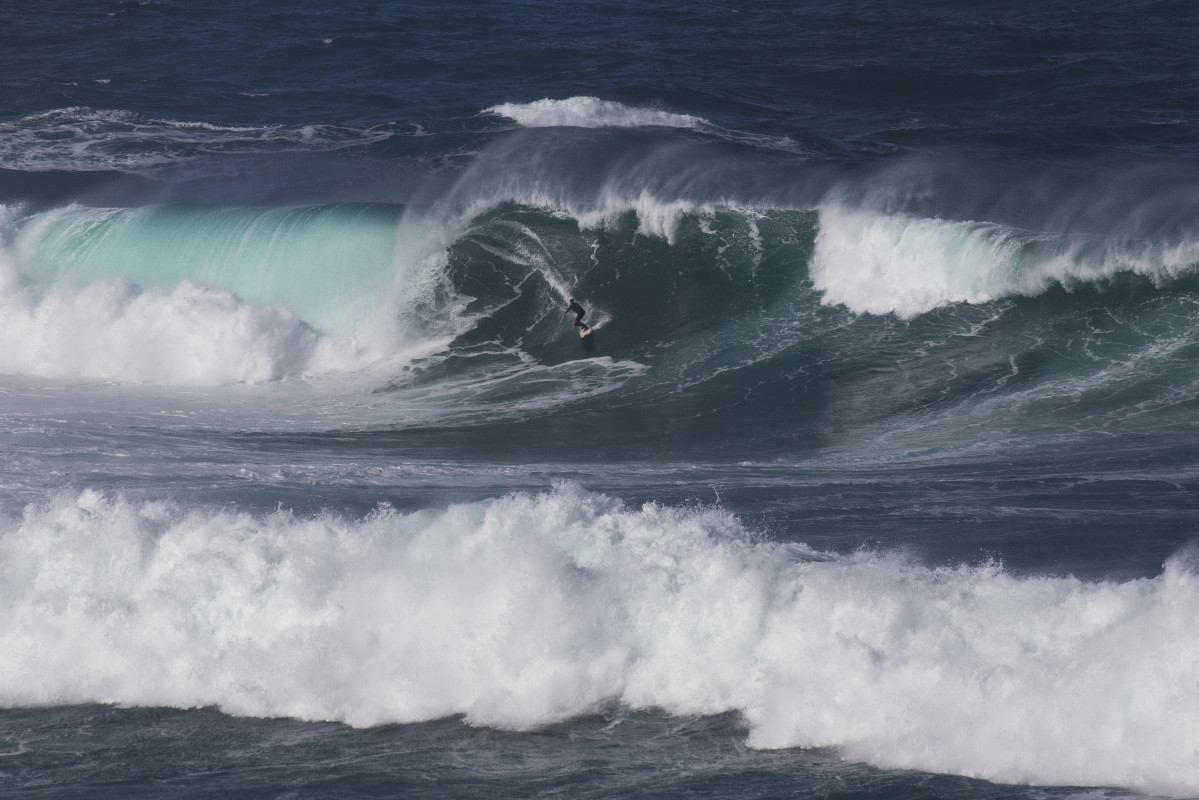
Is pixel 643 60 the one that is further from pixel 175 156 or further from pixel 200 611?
pixel 200 611

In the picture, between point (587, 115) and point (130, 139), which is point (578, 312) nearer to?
point (587, 115)

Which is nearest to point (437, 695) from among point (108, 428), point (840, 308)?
point (108, 428)

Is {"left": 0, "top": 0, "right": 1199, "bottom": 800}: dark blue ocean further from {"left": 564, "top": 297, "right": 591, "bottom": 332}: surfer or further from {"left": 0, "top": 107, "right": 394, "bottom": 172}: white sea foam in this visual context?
{"left": 564, "top": 297, "right": 591, "bottom": 332}: surfer

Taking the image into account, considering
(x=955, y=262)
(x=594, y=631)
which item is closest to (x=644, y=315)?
(x=955, y=262)

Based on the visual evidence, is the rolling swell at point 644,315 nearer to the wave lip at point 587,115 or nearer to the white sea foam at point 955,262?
the white sea foam at point 955,262

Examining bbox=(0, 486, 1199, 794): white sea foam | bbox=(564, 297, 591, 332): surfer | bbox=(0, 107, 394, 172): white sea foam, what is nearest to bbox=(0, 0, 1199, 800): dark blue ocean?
bbox=(0, 486, 1199, 794): white sea foam

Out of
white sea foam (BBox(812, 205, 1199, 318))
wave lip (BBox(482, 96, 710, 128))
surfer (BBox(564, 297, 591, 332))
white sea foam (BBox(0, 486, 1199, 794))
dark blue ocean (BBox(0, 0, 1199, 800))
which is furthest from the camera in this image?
wave lip (BBox(482, 96, 710, 128))
